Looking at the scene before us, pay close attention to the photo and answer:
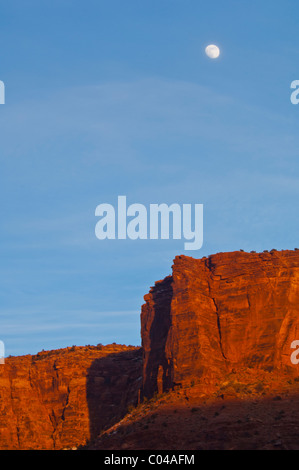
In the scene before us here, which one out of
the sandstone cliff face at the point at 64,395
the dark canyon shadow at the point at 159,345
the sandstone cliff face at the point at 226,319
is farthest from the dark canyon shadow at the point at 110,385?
the sandstone cliff face at the point at 226,319

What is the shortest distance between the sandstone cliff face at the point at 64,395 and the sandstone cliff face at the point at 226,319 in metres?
17.0

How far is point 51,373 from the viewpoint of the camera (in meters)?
105

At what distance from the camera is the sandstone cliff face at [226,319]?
73188 mm

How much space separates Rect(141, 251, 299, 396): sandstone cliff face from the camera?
7319 centimetres

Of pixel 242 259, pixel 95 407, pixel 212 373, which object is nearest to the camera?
pixel 212 373

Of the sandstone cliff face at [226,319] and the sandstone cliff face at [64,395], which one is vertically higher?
the sandstone cliff face at [226,319]

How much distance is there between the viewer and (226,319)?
254ft

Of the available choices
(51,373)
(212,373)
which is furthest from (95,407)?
(212,373)

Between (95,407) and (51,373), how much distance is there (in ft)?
36.8

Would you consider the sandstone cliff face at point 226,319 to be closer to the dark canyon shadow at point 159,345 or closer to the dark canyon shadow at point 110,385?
the dark canyon shadow at point 159,345

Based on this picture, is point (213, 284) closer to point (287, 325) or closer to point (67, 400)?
point (287, 325)

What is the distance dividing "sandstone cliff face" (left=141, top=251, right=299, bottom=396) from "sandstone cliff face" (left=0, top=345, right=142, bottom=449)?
1698 cm

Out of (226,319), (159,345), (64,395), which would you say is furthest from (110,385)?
(226,319)
